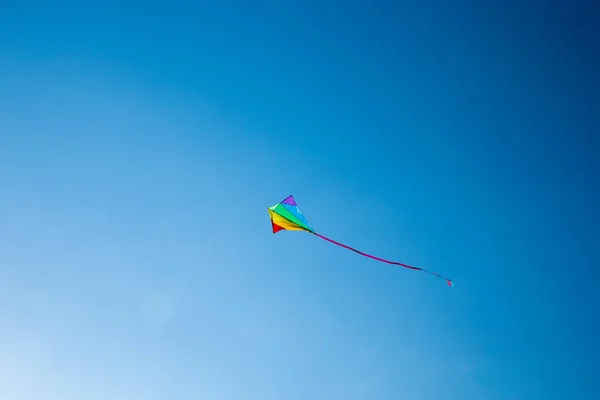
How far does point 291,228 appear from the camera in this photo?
29.8 feet
